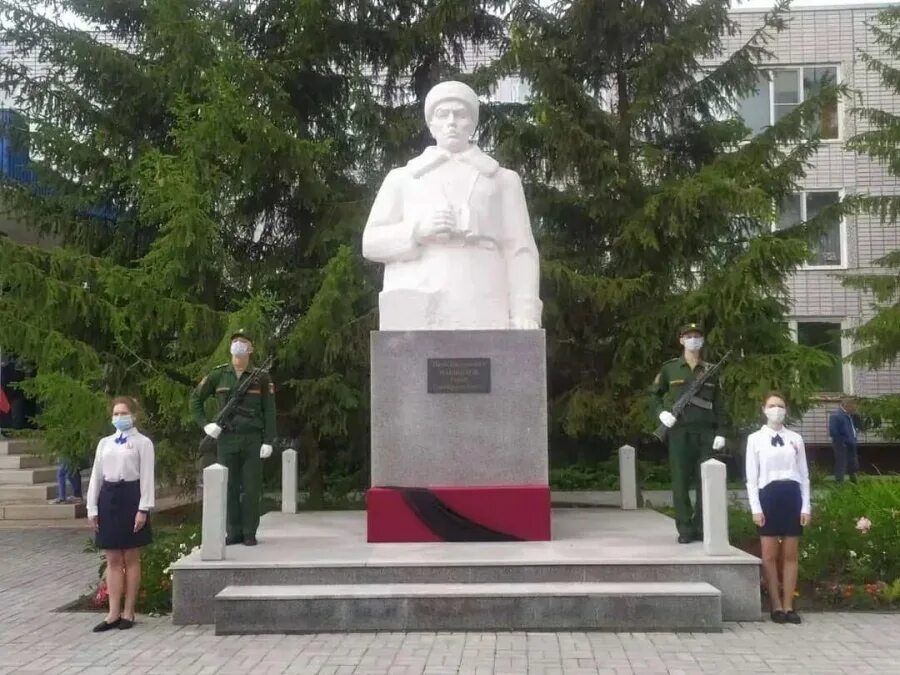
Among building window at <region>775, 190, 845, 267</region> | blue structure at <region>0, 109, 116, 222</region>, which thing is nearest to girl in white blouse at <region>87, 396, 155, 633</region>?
blue structure at <region>0, 109, 116, 222</region>

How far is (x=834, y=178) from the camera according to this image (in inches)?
792

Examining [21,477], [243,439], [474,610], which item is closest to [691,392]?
[474,610]

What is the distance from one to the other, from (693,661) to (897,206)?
1218 centimetres

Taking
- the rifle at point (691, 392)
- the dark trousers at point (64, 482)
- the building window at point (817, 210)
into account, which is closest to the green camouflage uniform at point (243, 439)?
the rifle at point (691, 392)

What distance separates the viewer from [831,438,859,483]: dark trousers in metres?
15.8

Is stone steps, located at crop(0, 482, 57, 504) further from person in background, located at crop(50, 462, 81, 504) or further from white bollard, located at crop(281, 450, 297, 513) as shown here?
white bollard, located at crop(281, 450, 297, 513)

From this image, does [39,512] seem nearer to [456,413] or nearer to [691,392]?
[456,413]

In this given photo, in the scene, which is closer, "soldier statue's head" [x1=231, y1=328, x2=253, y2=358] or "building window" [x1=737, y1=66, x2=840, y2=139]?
"soldier statue's head" [x1=231, y1=328, x2=253, y2=358]

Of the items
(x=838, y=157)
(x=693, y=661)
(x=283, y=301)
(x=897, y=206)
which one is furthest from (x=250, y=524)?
(x=838, y=157)

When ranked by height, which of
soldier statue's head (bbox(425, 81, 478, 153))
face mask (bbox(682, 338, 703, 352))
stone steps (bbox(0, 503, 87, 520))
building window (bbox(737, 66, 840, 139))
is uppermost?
building window (bbox(737, 66, 840, 139))

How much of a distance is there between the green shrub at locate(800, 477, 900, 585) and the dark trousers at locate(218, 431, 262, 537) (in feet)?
13.6

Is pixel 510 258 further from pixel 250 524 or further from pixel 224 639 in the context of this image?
pixel 224 639

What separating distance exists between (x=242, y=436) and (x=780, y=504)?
3876 mm

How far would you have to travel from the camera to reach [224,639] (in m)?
5.83
